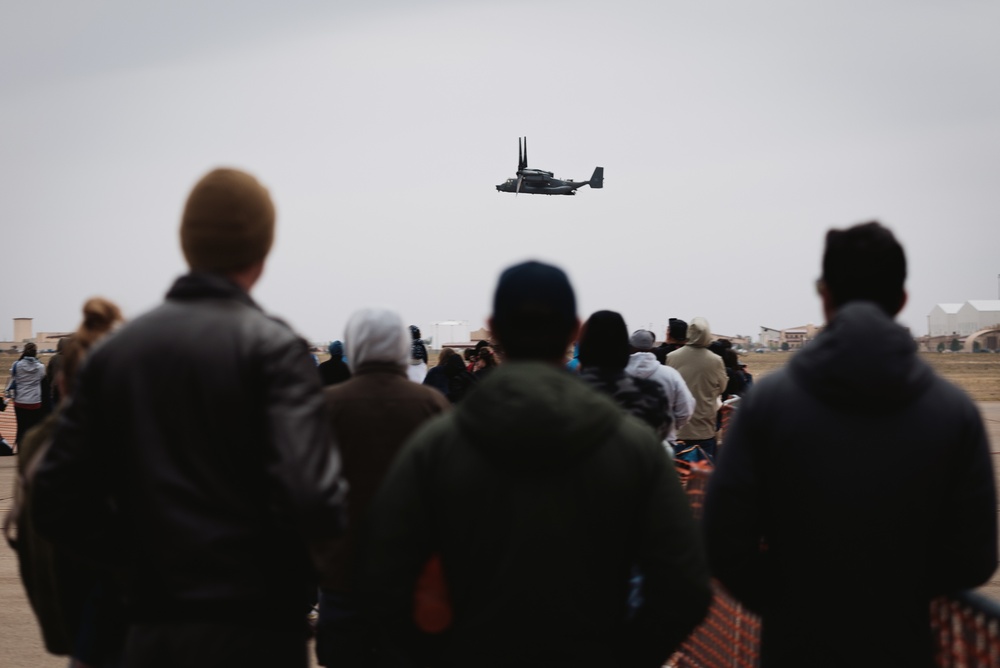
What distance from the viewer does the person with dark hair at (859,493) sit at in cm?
270

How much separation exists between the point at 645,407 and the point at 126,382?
2.71 metres

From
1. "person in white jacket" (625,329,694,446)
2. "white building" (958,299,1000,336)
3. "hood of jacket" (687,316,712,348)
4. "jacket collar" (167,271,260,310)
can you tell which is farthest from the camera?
"white building" (958,299,1000,336)

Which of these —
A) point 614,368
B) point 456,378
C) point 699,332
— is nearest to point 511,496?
point 614,368

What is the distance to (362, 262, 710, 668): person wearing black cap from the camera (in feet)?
7.82

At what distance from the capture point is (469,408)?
7.96 ft

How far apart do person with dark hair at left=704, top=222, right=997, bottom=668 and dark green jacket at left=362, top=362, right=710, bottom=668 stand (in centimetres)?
41

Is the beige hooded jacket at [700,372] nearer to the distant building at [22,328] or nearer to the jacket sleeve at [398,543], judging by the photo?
the jacket sleeve at [398,543]

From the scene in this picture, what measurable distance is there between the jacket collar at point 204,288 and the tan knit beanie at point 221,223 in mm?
88

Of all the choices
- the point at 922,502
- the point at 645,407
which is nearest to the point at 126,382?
the point at 922,502

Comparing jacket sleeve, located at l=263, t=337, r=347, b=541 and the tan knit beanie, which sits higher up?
the tan knit beanie

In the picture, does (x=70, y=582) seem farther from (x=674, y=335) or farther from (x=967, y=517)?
(x=674, y=335)

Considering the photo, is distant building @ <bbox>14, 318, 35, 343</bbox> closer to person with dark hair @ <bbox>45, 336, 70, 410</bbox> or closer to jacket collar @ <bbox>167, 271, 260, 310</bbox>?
person with dark hair @ <bbox>45, 336, 70, 410</bbox>

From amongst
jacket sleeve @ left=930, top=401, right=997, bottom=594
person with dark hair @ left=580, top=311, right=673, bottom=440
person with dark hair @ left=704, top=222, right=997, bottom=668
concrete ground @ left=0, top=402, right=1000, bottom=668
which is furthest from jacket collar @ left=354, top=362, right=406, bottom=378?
concrete ground @ left=0, top=402, right=1000, bottom=668

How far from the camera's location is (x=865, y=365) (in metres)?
2.67
